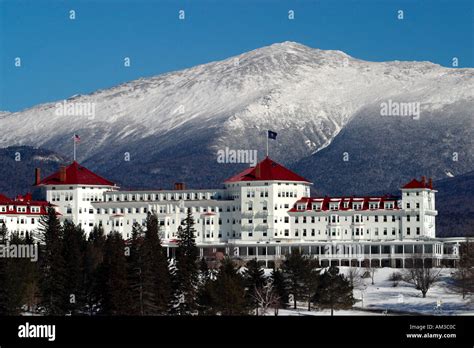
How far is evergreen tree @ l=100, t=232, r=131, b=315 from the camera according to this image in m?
113

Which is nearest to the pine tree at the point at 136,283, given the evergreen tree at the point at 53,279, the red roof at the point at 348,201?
the evergreen tree at the point at 53,279

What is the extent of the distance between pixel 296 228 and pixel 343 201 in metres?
7.69

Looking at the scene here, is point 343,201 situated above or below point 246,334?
above

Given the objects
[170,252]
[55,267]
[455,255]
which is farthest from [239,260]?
[55,267]

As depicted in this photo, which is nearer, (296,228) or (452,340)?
(452,340)

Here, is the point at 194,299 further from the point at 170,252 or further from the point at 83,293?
the point at 170,252

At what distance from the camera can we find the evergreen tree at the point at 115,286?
112625 millimetres

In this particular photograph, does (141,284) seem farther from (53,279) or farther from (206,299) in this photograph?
(53,279)

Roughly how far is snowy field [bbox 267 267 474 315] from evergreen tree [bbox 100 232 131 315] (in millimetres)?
14418

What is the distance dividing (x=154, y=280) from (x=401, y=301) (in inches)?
1317

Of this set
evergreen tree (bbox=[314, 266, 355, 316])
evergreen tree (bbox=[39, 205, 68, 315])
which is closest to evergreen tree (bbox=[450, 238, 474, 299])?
evergreen tree (bbox=[314, 266, 355, 316])

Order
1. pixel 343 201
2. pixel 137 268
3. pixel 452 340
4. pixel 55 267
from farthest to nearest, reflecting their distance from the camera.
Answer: pixel 343 201 < pixel 55 267 < pixel 137 268 < pixel 452 340

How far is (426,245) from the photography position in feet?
602

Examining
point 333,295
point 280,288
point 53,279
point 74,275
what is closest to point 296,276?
point 280,288
